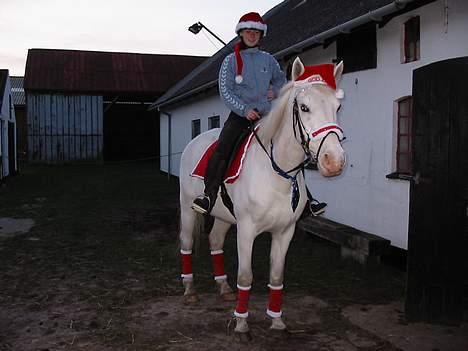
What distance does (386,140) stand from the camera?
7.02m

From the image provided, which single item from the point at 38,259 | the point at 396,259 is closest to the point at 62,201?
the point at 38,259

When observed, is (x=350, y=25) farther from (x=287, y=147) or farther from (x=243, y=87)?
(x=287, y=147)

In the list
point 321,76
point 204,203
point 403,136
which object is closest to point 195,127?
point 403,136

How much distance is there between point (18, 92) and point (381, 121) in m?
42.0

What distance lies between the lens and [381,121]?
7113 mm

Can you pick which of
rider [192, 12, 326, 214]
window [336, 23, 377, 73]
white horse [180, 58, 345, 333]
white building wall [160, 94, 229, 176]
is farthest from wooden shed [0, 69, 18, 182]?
white horse [180, 58, 345, 333]

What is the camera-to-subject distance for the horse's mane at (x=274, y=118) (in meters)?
3.94

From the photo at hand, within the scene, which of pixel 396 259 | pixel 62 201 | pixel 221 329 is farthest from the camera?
pixel 62 201

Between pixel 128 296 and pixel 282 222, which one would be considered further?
pixel 128 296

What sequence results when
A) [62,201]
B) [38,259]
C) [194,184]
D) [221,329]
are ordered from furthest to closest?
[62,201]
[38,259]
[194,184]
[221,329]

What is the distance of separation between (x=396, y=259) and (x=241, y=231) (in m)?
3.23

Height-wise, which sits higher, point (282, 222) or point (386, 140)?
point (386, 140)

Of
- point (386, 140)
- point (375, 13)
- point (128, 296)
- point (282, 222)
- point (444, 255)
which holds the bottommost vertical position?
point (128, 296)

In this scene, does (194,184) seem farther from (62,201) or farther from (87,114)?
(87,114)
